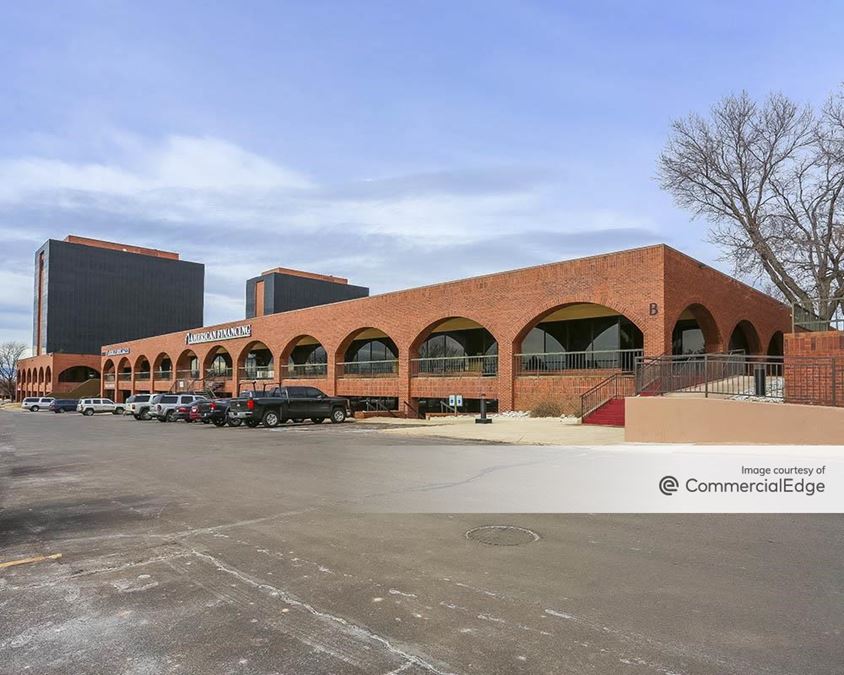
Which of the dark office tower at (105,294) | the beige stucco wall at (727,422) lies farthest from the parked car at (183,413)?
the dark office tower at (105,294)

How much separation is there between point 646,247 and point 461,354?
1486 centimetres

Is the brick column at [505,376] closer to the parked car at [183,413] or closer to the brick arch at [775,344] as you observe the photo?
the parked car at [183,413]

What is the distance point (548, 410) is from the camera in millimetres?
25406

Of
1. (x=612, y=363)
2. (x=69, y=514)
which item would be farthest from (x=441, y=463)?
(x=612, y=363)

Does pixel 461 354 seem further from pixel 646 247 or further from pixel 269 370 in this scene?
pixel 269 370

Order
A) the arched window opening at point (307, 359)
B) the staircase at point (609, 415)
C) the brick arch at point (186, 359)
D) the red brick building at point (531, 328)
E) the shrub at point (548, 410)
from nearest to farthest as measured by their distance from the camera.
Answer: the staircase at point (609, 415) < the red brick building at point (531, 328) < the shrub at point (548, 410) < the arched window opening at point (307, 359) < the brick arch at point (186, 359)

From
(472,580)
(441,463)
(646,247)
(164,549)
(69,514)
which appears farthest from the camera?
(646,247)

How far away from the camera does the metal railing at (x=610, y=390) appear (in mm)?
23127

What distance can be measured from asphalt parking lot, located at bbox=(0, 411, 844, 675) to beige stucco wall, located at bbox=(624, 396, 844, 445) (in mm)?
6812

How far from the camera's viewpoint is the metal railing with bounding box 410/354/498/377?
30.6m

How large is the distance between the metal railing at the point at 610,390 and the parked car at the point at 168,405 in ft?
73.6

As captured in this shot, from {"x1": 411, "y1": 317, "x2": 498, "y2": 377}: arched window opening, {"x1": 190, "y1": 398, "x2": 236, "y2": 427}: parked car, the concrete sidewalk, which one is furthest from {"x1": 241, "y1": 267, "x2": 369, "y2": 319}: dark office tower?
the concrete sidewalk

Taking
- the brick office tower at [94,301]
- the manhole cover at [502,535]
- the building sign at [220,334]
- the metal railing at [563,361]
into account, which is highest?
the brick office tower at [94,301]

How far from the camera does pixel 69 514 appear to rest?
819 cm
